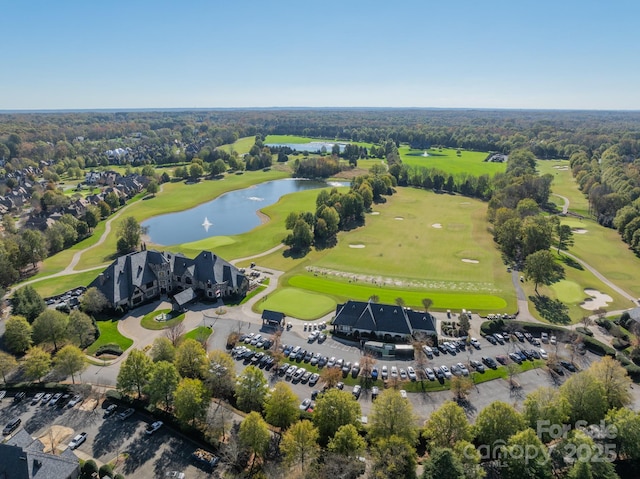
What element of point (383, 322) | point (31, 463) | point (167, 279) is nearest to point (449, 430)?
point (383, 322)

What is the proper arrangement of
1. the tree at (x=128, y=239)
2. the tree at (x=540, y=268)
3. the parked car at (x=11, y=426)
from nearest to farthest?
the parked car at (x=11, y=426) < the tree at (x=540, y=268) < the tree at (x=128, y=239)

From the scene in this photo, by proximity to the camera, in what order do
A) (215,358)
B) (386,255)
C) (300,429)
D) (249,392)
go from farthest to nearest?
1. (386,255)
2. (215,358)
3. (249,392)
4. (300,429)

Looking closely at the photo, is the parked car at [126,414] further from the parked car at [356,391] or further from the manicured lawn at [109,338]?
the parked car at [356,391]

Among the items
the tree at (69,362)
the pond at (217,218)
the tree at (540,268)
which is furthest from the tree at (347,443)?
the pond at (217,218)

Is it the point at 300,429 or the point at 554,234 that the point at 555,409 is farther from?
the point at 554,234

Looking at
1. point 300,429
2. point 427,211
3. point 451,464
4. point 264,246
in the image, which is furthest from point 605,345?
point 427,211

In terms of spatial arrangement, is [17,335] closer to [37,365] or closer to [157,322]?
[37,365]
